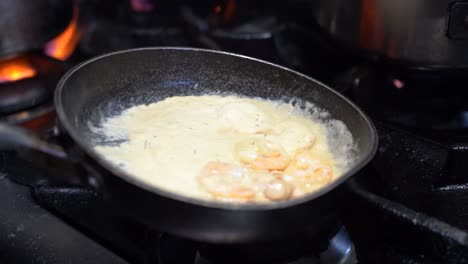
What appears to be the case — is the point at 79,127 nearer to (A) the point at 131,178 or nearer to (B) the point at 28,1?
(A) the point at 131,178

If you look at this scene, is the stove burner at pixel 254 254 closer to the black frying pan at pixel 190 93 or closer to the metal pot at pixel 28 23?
the black frying pan at pixel 190 93

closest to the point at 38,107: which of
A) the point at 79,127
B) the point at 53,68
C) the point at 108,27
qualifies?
the point at 53,68

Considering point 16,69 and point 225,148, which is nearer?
point 225,148

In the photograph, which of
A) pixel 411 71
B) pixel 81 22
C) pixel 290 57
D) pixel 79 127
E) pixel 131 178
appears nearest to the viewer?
pixel 131 178

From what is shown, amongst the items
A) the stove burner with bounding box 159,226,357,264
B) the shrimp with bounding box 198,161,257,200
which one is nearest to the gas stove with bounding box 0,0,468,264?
the stove burner with bounding box 159,226,357,264

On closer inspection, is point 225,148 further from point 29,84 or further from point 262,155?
point 29,84

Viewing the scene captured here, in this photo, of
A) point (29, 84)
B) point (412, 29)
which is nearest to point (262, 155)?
point (412, 29)
